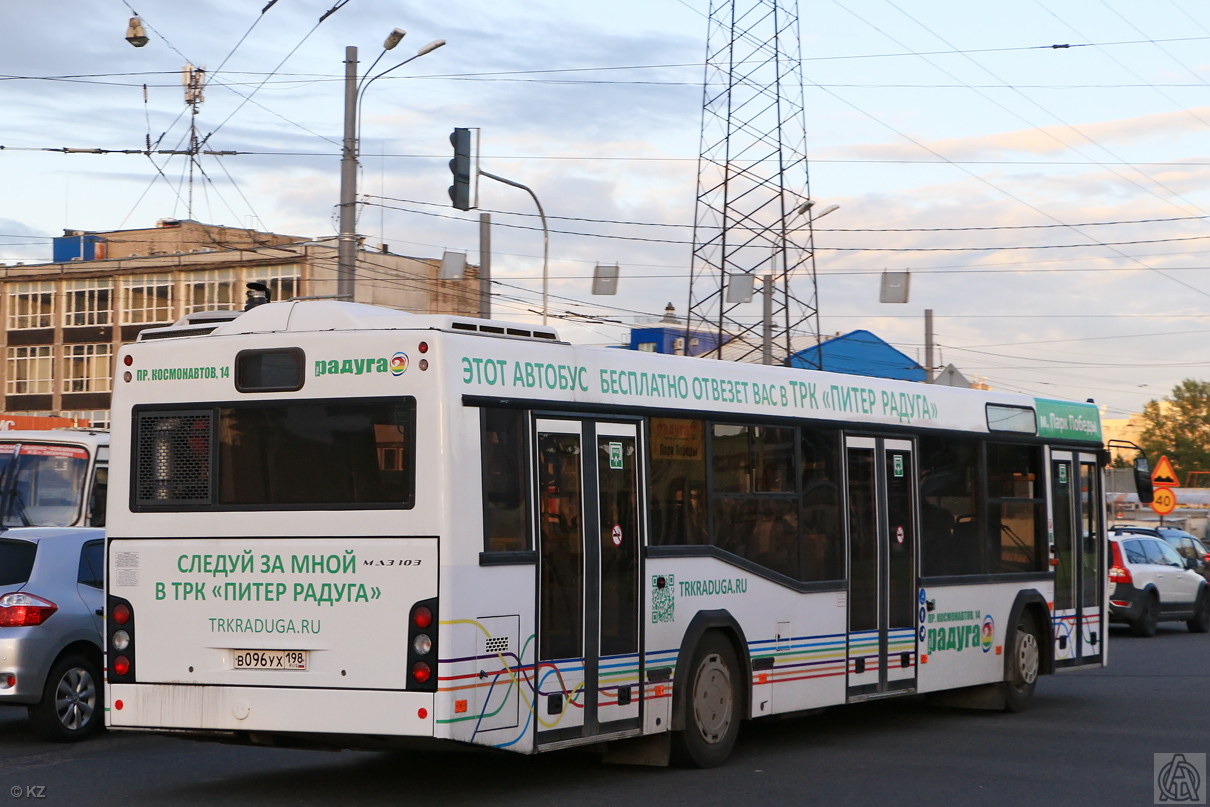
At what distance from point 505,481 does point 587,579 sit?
3.09ft

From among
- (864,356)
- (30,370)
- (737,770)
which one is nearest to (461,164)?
(737,770)

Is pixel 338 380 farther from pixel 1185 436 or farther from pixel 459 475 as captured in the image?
pixel 1185 436

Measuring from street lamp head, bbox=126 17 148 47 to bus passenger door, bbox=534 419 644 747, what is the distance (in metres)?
13.5

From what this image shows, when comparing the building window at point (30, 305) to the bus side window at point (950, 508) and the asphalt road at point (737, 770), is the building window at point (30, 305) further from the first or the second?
the bus side window at point (950, 508)

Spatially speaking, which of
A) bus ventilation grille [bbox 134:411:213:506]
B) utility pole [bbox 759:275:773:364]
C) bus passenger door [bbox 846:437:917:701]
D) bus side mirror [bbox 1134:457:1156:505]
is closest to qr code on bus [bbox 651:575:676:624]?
bus passenger door [bbox 846:437:917:701]

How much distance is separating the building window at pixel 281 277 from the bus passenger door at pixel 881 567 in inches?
2496

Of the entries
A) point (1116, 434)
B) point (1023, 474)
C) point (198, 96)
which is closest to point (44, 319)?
point (198, 96)

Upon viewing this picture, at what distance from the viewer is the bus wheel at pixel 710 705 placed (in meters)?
10.4

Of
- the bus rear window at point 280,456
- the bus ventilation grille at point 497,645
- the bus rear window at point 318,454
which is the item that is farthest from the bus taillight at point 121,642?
the bus ventilation grille at point 497,645

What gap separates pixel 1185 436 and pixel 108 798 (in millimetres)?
116762

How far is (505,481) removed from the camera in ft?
29.3

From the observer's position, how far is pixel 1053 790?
9.79m

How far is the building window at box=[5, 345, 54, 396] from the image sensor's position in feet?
268

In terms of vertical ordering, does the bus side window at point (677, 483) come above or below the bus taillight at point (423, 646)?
above
